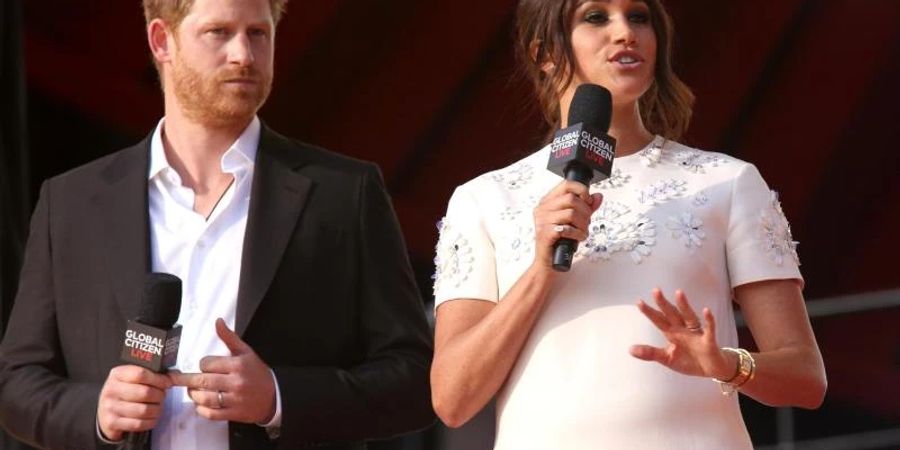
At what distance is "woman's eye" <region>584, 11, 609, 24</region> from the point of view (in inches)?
100

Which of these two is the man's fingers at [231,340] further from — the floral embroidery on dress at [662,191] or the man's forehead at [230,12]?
the floral embroidery on dress at [662,191]

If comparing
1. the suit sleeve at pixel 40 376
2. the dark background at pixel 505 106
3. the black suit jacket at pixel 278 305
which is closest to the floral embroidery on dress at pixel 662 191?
the black suit jacket at pixel 278 305

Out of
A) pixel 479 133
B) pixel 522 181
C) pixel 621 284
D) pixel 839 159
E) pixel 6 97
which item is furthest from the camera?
pixel 839 159

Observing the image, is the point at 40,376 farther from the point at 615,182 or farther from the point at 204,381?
the point at 615,182

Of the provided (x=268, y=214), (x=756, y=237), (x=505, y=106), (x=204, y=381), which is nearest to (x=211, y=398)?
(x=204, y=381)

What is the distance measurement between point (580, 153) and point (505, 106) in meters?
4.21

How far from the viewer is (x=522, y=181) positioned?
2.60m

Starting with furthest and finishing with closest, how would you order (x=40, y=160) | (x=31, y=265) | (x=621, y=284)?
(x=40, y=160) < (x=31, y=265) < (x=621, y=284)

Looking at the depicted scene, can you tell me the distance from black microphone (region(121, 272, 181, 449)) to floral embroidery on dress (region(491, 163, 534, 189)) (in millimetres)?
546

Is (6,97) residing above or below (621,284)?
above

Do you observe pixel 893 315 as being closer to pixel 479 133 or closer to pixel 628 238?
pixel 479 133

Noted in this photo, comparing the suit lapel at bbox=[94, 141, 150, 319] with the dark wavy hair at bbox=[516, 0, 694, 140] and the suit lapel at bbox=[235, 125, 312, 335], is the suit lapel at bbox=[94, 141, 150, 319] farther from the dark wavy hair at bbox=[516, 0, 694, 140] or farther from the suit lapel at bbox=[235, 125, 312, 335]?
the dark wavy hair at bbox=[516, 0, 694, 140]

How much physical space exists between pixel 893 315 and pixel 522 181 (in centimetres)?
451

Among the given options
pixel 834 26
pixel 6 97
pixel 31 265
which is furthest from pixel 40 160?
pixel 834 26
